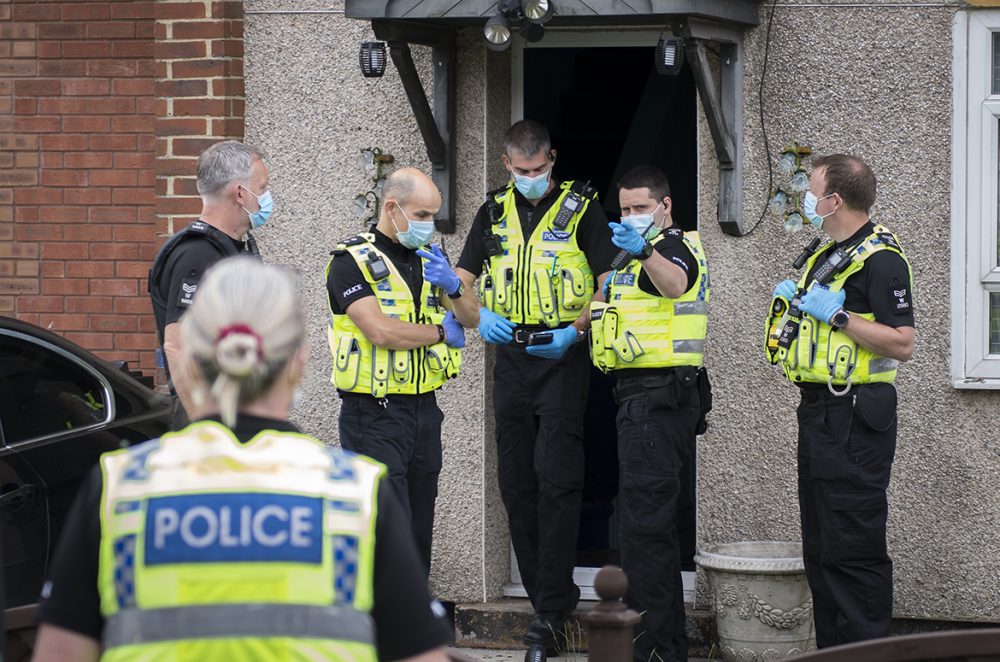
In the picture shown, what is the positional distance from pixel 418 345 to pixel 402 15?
139 centimetres

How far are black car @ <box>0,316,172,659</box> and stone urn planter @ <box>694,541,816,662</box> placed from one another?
2.43 metres

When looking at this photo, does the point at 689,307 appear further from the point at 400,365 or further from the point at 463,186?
the point at 463,186

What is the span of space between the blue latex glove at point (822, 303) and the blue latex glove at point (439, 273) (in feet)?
4.42

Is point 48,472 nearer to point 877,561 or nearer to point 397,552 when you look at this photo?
point 877,561

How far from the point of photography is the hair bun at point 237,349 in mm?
Result: 2240

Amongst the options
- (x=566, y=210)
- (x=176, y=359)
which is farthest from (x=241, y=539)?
(x=566, y=210)

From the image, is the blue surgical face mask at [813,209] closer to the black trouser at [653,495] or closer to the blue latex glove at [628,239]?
the blue latex glove at [628,239]

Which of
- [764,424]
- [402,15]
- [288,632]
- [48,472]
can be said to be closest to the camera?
[288,632]

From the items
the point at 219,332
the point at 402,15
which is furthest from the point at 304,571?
the point at 402,15

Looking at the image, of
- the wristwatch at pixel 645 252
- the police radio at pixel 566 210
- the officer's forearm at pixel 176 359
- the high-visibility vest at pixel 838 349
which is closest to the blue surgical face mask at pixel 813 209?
the high-visibility vest at pixel 838 349

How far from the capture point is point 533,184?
6289 mm

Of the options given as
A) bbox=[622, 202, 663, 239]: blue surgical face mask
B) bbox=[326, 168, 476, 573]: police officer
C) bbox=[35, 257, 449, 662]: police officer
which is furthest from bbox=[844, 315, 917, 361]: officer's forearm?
bbox=[35, 257, 449, 662]: police officer

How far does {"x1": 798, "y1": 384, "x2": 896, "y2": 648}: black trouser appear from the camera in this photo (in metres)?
5.56

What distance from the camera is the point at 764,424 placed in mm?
6574
